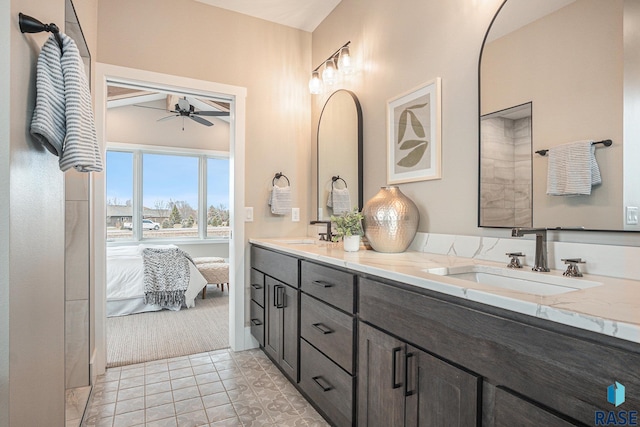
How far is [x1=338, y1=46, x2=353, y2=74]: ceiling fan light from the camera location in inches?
102

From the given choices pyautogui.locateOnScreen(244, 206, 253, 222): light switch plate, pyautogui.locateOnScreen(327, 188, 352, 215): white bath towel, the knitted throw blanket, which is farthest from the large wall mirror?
the knitted throw blanket

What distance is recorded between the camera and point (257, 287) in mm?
2723

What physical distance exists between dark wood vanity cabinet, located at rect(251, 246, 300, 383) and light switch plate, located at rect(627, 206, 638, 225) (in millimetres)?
1474

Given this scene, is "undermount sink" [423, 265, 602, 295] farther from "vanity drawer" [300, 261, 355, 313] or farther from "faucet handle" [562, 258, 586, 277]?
"vanity drawer" [300, 261, 355, 313]

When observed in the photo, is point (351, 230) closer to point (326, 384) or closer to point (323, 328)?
point (323, 328)

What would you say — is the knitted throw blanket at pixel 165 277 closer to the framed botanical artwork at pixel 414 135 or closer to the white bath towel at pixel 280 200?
the white bath towel at pixel 280 200

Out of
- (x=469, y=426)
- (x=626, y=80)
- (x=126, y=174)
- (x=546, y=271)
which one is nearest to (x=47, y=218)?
(x=469, y=426)

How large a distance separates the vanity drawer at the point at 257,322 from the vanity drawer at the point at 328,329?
0.72 m

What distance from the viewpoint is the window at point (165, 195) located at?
5910mm

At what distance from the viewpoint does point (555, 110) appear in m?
1.32

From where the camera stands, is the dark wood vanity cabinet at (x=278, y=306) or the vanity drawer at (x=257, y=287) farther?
the vanity drawer at (x=257, y=287)

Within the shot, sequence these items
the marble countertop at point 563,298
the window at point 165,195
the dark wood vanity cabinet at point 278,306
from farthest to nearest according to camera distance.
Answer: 1. the window at point 165,195
2. the dark wood vanity cabinet at point 278,306
3. the marble countertop at point 563,298

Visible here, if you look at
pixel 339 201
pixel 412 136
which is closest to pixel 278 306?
pixel 339 201

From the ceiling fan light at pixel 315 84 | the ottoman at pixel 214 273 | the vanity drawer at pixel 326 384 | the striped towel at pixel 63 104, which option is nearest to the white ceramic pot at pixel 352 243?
the vanity drawer at pixel 326 384
